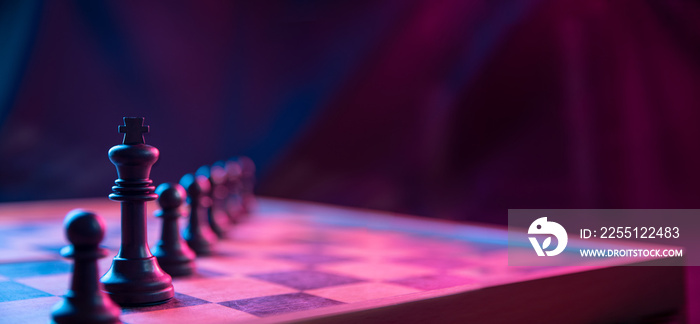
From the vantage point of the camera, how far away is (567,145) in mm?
2467

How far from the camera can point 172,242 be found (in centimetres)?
155

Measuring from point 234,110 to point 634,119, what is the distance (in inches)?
110

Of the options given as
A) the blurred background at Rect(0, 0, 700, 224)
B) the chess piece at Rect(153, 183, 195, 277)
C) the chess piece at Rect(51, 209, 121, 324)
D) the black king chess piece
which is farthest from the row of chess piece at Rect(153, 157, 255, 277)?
the blurred background at Rect(0, 0, 700, 224)

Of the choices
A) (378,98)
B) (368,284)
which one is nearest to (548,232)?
(368,284)

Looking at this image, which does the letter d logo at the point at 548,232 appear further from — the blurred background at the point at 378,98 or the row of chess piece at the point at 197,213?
the row of chess piece at the point at 197,213

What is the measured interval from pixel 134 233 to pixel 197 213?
675 millimetres

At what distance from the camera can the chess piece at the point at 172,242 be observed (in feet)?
4.96

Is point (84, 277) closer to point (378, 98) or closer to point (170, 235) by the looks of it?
point (170, 235)

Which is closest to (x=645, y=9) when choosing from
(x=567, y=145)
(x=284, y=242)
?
(x=567, y=145)

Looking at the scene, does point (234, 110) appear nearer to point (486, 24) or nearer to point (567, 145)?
point (486, 24)

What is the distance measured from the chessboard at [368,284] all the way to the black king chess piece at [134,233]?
0.03m

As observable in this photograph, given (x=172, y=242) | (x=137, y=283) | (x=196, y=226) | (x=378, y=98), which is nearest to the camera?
(x=137, y=283)

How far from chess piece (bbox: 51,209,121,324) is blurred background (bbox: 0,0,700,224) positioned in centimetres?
192

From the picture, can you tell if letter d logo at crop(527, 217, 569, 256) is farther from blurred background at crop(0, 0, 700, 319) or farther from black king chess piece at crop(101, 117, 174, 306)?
black king chess piece at crop(101, 117, 174, 306)
